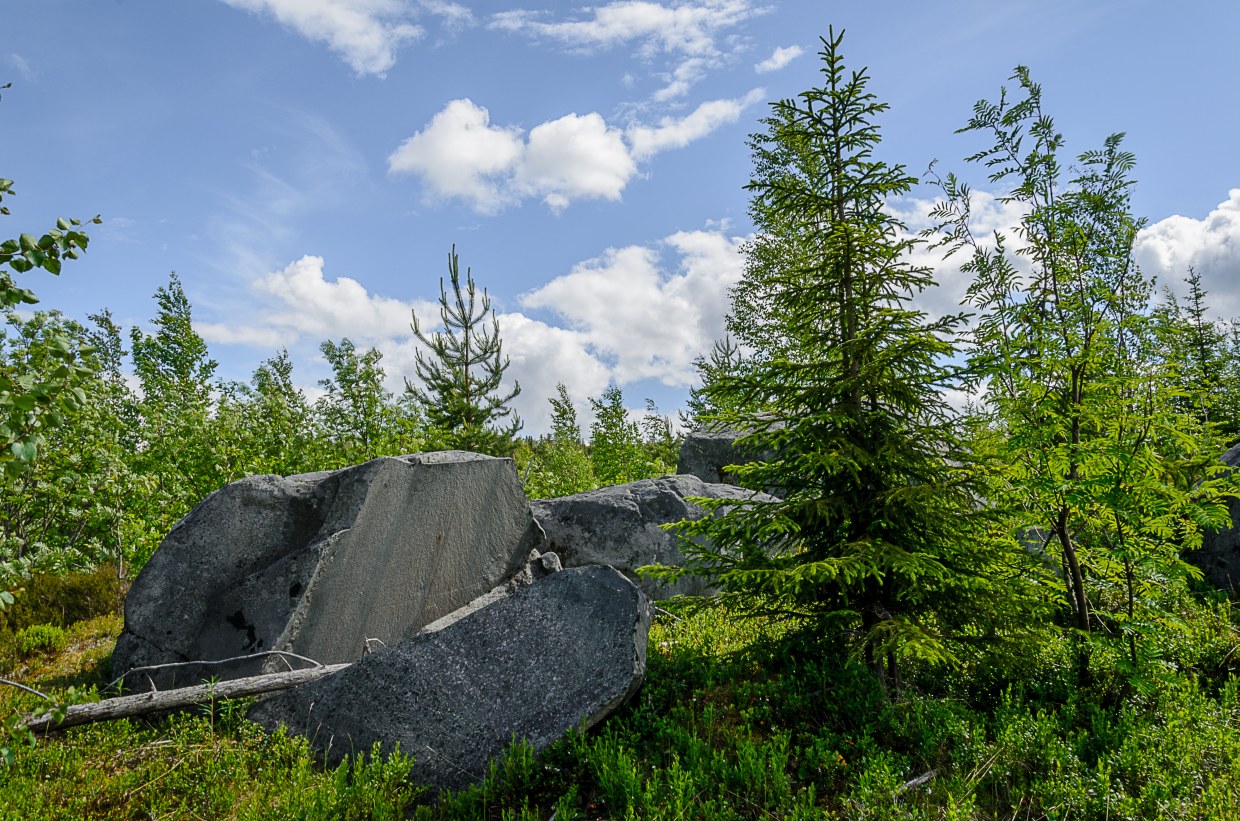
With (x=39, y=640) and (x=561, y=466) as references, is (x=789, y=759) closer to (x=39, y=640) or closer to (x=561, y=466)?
(x=39, y=640)

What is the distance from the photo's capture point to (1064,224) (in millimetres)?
6496

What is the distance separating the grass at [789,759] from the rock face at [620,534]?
138 inches

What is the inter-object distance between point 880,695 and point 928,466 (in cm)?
191

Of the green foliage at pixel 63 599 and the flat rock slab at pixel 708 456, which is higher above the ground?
the flat rock slab at pixel 708 456

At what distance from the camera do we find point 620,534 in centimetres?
988

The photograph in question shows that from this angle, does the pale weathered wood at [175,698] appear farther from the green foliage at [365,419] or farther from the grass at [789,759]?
the green foliage at [365,419]

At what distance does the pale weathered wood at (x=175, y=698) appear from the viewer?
5551mm

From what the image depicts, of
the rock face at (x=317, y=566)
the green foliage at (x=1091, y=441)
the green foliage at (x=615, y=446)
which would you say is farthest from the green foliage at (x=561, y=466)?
the green foliage at (x=1091, y=441)

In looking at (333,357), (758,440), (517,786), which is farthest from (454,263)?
(517,786)

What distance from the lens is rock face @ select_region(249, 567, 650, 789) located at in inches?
205

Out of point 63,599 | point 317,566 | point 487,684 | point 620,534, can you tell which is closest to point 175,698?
point 317,566

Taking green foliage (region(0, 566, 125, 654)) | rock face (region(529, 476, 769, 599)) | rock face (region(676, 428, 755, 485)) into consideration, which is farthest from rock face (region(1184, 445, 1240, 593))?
green foliage (region(0, 566, 125, 654))

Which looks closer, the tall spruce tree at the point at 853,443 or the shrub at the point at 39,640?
the tall spruce tree at the point at 853,443

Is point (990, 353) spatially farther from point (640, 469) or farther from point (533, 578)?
point (640, 469)
